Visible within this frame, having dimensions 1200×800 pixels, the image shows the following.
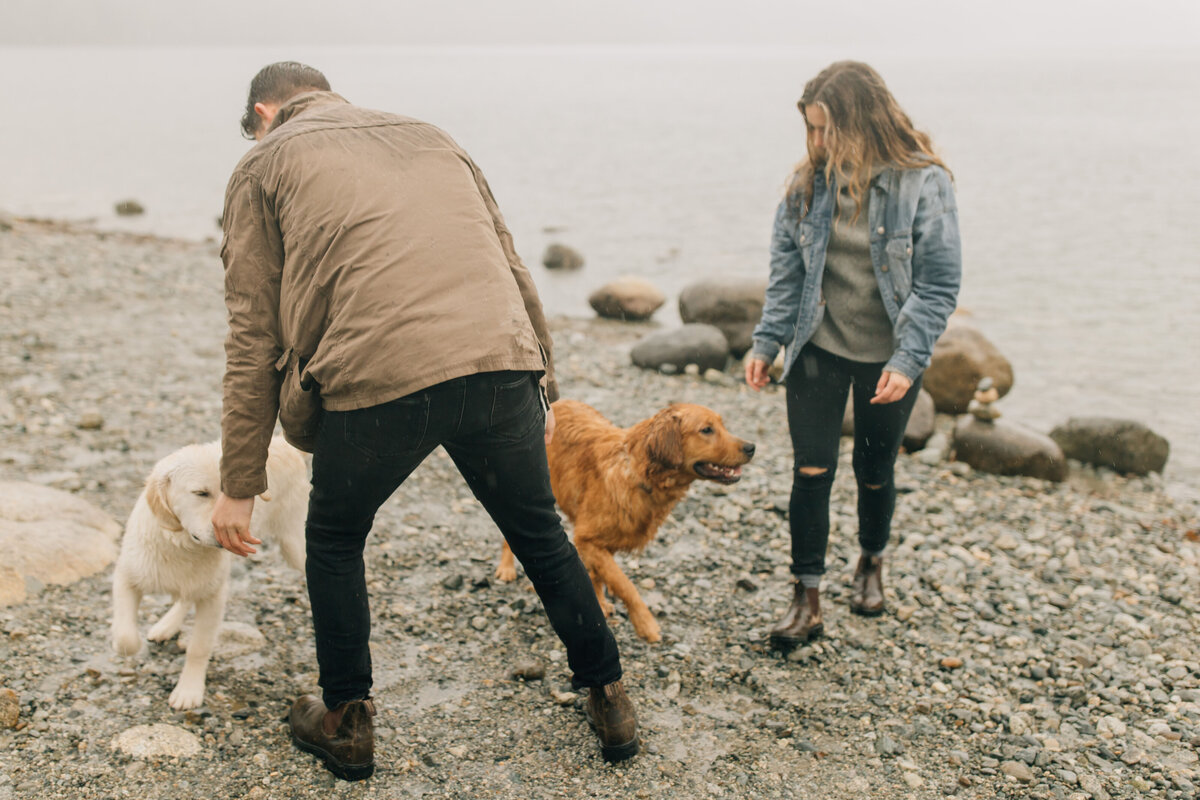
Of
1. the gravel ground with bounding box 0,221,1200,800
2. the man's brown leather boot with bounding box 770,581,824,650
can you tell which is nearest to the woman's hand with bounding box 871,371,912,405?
the man's brown leather boot with bounding box 770,581,824,650

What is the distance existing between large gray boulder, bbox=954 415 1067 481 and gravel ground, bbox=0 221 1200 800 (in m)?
0.26

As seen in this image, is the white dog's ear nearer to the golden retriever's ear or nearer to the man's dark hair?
the man's dark hair

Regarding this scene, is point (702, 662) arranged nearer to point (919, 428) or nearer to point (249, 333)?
point (249, 333)

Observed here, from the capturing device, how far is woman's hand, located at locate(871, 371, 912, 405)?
3.72 meters

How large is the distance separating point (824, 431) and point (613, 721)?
1561mm

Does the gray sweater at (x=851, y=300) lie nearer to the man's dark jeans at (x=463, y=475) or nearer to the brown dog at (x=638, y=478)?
the brown dog at (x=638, y=478)

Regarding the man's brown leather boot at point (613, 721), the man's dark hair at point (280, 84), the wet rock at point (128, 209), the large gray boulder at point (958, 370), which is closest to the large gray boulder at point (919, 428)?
the large gray boulder at point (958, 370)

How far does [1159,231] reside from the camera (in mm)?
20750

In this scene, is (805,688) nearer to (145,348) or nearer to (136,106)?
(145,348)

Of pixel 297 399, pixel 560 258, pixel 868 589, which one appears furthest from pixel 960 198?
pixel 297 399

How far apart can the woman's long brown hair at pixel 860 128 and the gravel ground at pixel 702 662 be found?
2180 millimetres

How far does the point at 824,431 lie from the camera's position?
4027 millimetres

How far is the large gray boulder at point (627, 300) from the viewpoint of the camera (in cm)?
1278

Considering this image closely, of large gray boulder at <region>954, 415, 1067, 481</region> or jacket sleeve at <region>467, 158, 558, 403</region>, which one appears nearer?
jacket sleeve at <region>467, 158, 558, 403</region>
